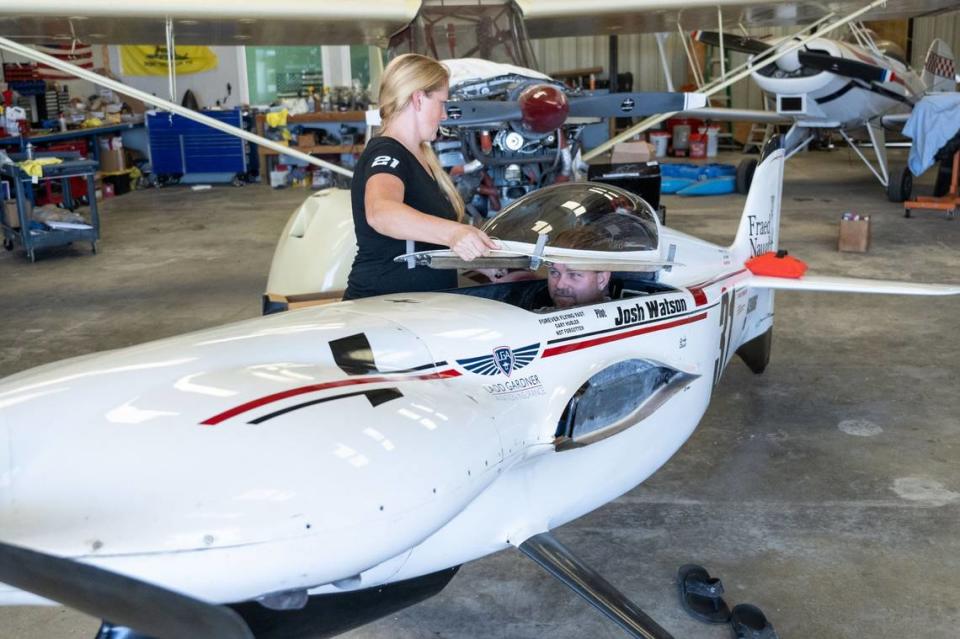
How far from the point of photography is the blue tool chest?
1420 cm

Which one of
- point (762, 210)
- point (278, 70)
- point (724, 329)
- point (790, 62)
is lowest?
point (724, 329)

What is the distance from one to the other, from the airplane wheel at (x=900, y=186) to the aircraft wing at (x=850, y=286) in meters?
7.80

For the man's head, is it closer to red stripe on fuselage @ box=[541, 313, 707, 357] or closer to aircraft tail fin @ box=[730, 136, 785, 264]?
red stripe on fuselage @ box=[541, 313, 707, 357]

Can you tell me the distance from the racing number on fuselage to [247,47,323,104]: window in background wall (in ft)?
48.8

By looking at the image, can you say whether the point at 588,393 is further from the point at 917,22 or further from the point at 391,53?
the point at 917,22

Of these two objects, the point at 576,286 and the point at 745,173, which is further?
the point at 745,173

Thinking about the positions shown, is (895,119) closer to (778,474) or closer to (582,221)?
(778,474)

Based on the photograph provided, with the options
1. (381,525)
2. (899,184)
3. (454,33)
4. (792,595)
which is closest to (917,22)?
(899,184)

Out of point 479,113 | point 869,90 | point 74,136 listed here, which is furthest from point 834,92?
point 74,136

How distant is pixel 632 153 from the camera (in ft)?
36.7

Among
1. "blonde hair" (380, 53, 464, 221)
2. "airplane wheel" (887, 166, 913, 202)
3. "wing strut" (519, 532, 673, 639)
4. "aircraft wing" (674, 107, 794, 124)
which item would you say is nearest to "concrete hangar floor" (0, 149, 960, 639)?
"wing strut" (519, 532, 673, 639)

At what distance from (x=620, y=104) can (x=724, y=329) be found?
2.54 metres

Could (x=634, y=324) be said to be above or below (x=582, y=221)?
below

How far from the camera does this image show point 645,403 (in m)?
3.03
